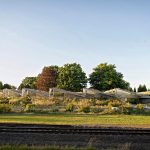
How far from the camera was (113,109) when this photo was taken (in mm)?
44656

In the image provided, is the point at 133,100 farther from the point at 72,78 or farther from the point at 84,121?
the point at 84,121

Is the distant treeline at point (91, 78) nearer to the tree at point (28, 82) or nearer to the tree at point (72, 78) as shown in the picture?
the tree at point (72, 78)

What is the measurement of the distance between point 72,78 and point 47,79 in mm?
19466

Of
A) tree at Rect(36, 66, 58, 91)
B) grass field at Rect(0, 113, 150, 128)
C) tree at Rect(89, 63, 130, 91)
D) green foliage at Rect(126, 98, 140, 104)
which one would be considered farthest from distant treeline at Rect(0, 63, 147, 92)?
grass field at Rect(0, 113, 150, 128)

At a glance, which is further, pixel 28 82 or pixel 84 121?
pixel 28 82

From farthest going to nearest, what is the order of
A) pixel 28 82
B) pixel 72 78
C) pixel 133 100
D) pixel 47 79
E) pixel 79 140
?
pixel 28 82 → pixel 47 79 → pixel 72 78 → pixel 133 100 → pixel 79 140

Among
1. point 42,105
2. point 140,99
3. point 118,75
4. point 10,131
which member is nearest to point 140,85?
point 118,75

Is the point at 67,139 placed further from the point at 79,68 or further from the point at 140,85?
the point at 140,85

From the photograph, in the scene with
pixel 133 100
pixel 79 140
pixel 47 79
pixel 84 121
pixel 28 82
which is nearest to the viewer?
pixel 79 140

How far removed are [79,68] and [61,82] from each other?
5.67 metres

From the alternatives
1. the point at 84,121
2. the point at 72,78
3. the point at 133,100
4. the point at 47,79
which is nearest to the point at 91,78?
the point at 72,78

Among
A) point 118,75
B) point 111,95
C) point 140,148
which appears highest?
point 118,75

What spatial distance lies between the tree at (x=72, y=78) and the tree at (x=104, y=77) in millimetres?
2454

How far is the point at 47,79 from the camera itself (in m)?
112
